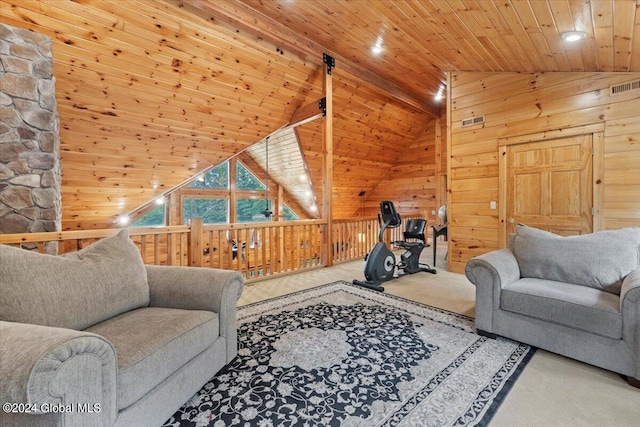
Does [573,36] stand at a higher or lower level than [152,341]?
higher

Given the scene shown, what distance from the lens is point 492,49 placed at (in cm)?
336

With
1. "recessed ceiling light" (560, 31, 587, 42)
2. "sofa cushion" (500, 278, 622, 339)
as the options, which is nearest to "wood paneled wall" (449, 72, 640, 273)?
"recessed ceiling light" (560, 31, 587, 42)

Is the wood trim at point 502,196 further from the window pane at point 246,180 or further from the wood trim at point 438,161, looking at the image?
the window pane at point 246,180

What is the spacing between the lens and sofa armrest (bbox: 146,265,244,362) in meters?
1.82

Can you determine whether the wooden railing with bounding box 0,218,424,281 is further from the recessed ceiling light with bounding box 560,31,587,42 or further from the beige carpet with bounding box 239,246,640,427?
the recessed ceiling light with bounding box 560,31,587,42

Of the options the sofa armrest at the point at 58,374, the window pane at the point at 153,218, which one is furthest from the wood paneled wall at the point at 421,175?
the sofa armrest at the point at 58,374

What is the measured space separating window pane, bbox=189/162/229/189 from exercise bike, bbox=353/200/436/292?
200 inches

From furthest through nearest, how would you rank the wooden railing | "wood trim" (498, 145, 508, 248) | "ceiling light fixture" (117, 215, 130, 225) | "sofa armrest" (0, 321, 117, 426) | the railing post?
"ceiling light fixture" (117, 215, 130, 225) < "wood trim" (498, 145, 508, 248) < the railing post < the wooden railing < "sofa armrest" (0, 321, 117, 426)

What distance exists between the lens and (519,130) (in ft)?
12.9

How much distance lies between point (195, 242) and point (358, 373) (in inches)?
95.4

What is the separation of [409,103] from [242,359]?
19.9 ft

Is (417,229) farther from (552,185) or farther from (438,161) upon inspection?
(438,161)

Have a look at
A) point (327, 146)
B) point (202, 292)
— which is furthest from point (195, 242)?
point (327, 146)

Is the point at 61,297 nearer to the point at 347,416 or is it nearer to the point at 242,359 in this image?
the point at 242,359
